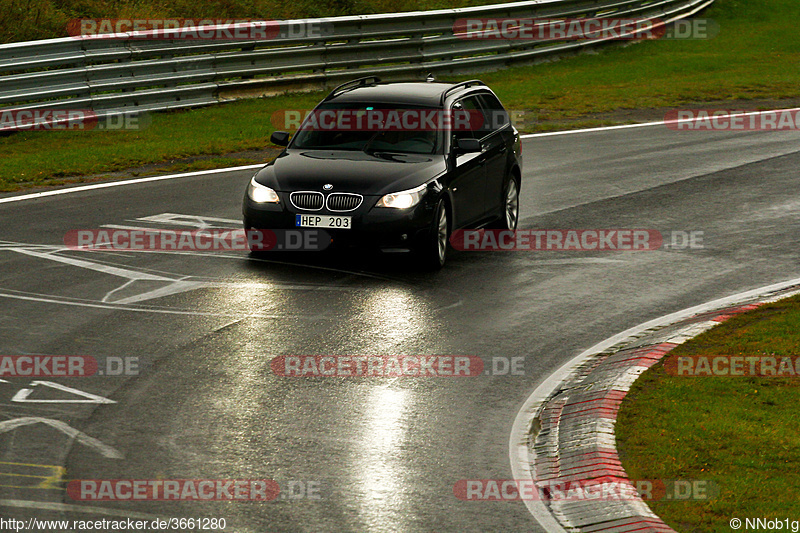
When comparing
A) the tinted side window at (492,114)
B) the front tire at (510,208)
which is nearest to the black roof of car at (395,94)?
the tinted side window at (492,114)

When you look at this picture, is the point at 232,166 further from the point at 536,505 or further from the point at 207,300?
the point at 536,505

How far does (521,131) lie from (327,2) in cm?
898

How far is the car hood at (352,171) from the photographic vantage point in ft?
38.3

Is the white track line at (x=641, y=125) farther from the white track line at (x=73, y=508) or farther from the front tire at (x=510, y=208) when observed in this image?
the white track line at (x=73, y=508)

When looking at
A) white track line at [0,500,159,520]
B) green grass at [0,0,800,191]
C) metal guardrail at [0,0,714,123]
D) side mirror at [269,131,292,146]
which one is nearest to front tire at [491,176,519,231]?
side mirror at [269,131,292,146]

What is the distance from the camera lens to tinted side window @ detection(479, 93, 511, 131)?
45.3 ft

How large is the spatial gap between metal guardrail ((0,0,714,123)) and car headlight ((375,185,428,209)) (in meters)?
9.03

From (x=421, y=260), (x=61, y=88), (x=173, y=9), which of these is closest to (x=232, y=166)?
(x=61, y=88)

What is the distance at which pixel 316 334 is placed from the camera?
9.68 m

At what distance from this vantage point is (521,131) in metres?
21.5

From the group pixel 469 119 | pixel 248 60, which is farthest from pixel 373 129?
pixel 248 60

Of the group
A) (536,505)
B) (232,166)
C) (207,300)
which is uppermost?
(232,166)

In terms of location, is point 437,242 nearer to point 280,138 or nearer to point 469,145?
point 469,145

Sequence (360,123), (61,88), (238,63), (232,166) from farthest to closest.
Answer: (238,63) < (61,88) < (232,166) < (360,123)
